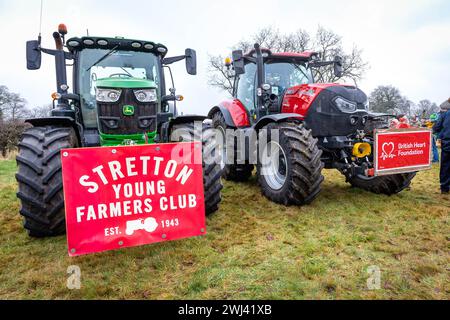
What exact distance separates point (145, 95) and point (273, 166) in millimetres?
2238

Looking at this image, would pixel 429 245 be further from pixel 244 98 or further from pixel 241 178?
pixel 244 98

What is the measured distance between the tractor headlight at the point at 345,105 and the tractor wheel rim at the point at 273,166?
1101 mm

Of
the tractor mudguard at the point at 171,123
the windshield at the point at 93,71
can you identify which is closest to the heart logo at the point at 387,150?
the tractor mudguard at the point at 171,123

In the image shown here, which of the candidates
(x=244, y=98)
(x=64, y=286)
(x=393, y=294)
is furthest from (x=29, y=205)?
(x=244, y=98)

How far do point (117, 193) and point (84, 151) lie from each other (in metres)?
0.42

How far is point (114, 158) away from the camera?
8.34 ft

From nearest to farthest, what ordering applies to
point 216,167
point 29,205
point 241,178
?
point 29,205
point 216,167
point 241,178

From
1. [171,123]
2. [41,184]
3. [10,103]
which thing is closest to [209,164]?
[171,123]

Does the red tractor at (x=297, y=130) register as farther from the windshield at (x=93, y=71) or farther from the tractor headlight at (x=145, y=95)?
the windshield at (x=93, y=71)

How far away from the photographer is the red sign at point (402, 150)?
4.07 metres

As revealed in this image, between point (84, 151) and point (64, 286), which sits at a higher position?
point (84, 151)

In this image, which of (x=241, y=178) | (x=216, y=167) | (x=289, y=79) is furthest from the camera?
(x=241, y=178)

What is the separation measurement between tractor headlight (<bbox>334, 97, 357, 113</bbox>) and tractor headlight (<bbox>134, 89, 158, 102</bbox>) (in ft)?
8.79

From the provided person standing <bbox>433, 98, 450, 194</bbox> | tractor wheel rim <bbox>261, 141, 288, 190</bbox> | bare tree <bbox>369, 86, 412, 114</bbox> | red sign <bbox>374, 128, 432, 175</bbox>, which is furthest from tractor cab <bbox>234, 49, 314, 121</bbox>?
bare tree <bbox>369, 86, 412, 114</bbox>
